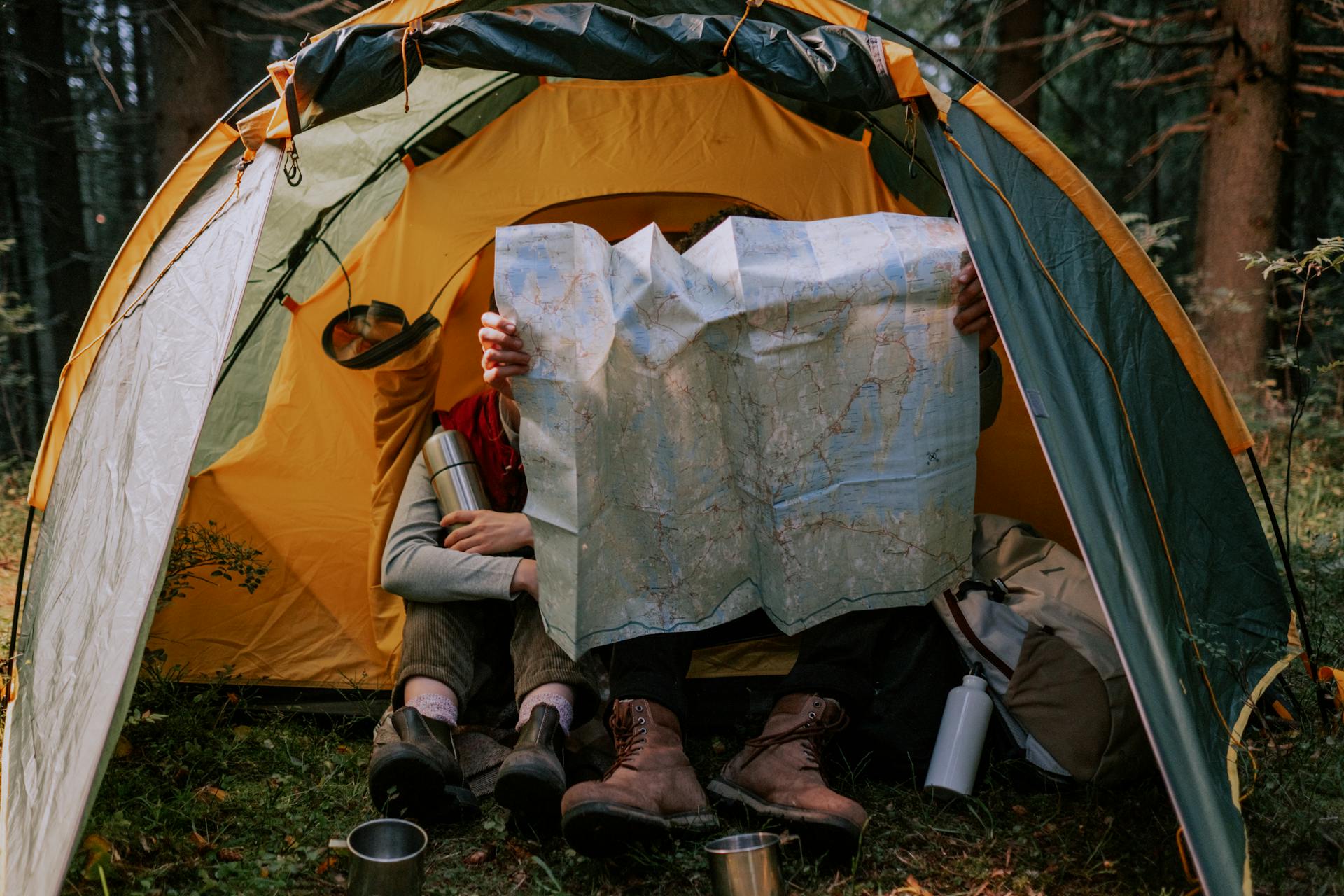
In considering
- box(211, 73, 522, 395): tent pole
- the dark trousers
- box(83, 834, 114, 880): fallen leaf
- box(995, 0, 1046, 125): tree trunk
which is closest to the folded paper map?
the dark trousers

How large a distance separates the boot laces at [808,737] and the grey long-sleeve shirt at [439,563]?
58 cm

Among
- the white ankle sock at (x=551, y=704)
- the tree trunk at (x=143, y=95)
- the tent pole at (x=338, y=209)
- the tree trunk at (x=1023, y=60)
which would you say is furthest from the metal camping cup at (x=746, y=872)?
the tree trunk at (x=143, y=95)

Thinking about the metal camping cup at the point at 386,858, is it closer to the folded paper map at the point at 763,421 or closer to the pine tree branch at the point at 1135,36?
the folded paper map at the point at 763,421

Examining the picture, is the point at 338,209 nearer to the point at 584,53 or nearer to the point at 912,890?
the point at 584,53

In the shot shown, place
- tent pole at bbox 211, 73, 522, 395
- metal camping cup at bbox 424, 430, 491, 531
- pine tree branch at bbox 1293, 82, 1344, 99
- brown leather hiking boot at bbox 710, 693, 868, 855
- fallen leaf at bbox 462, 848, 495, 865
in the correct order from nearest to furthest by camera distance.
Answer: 1. brown leather hiking boot at bbox 710, 693, 868, 855
2. fallen leaf at bbox 462, 848, 495, 865
3. metal camping cup at bbox 424, 430, 491, 531
4. tent pole at bbox 211, 73, 522, 395
5. pine tree branch at bbox 1293, 82, 1344, 99

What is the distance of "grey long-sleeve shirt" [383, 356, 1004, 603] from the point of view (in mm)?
2197

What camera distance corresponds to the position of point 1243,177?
190 inches

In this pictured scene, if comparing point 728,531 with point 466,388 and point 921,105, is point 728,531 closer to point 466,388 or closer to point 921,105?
point 921,105

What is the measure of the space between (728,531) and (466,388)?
120cm

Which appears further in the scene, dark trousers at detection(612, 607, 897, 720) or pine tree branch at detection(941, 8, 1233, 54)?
pine tree branch at detection(941, 8, 1233, 54)

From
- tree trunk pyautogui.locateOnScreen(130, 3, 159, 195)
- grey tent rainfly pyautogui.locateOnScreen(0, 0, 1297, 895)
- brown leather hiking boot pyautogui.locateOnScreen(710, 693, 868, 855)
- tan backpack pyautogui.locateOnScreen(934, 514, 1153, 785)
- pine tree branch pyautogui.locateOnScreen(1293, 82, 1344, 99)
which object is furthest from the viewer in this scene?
tree trunk pyautogui.locateOnScreen(130, 3, 159, 195)

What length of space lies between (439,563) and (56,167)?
202 inches

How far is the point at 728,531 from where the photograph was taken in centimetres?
211

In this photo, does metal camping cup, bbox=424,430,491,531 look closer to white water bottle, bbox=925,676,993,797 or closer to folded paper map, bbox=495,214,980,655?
folded paper map, bbox=495,214,980,655
